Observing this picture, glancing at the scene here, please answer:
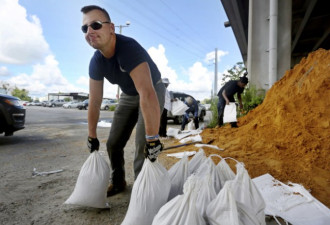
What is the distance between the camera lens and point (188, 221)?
98cm

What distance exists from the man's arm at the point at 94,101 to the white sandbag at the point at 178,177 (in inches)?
34.7

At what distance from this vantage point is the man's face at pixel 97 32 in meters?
1.61

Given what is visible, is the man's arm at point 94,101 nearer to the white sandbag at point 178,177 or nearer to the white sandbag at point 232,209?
the white sandbag at point 178,177

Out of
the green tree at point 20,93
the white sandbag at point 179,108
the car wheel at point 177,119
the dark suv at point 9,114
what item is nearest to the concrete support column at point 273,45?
the white sandbag at point 179,108

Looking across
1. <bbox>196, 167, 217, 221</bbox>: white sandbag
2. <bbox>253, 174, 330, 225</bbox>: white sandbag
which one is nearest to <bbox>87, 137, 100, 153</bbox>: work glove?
<bbox>196, 167, 217, 221</bbox>: white sandbag

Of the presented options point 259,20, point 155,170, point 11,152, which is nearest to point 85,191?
point 155,170

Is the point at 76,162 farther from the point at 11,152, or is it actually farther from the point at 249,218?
the point at 249,218

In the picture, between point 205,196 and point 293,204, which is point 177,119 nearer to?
point 293,204

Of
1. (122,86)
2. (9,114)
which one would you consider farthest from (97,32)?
(9,114)

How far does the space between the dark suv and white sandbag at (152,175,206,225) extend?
488 cm

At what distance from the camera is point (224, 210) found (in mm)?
1044

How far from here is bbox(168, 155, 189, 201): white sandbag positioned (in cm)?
149

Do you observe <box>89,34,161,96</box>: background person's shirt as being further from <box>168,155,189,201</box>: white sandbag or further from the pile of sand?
the pile of sand

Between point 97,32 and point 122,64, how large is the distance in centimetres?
32
